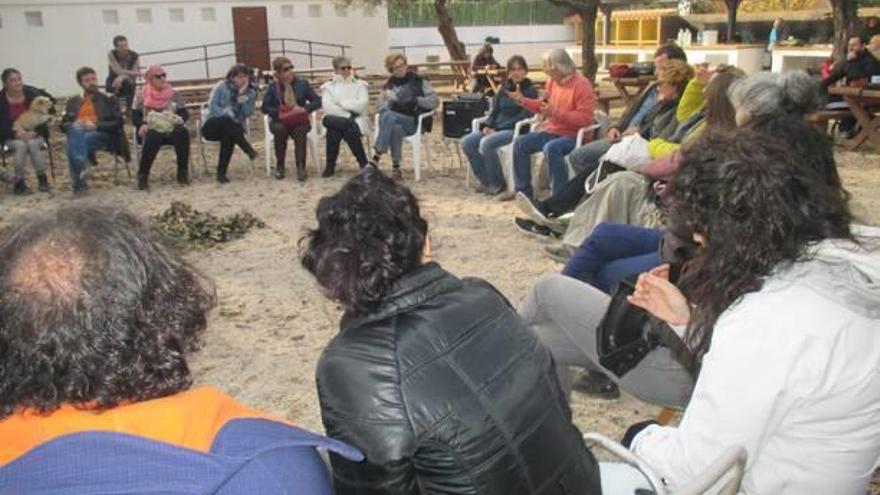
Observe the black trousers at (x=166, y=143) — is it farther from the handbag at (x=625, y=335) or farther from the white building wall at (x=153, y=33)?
the white building wall at (x=153, y=33)

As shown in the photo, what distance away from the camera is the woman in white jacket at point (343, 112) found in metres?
7.54

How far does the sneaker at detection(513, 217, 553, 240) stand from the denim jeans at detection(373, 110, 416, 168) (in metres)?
2.34

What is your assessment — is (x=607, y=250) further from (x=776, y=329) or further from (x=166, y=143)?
(x=166, y=143)

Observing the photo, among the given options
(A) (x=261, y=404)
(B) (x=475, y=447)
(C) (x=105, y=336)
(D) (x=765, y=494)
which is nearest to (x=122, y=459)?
(C) (x=105, y=336)

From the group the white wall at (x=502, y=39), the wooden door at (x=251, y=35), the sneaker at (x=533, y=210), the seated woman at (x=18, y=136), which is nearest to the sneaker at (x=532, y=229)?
the sneaker at (x=533, y=210)

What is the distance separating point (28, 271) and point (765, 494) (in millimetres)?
1405

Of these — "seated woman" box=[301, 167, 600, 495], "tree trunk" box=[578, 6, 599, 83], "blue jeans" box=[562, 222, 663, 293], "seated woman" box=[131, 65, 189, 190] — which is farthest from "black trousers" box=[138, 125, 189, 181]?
"tree trunk" box=[578, 6, 599, 83]

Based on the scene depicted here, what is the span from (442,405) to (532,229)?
4.05 metres

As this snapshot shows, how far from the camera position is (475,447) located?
132 cm

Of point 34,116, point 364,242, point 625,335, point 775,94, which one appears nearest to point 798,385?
point 625,335

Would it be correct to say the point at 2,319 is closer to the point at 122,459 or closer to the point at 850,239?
the point at 122,459

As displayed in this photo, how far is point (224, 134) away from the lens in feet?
24.6

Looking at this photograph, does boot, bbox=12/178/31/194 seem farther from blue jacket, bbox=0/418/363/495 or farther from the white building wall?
the white building wall

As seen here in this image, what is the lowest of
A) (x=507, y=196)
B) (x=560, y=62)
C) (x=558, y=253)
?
(x=558, y=253)
